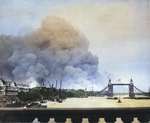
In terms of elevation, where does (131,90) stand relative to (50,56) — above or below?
below

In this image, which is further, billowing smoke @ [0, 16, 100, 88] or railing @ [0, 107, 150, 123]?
billowing smoke @ [0, 16, 100, 88]

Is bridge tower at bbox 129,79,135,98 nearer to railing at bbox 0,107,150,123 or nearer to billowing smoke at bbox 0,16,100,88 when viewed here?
billowing smoke at bbox 0,16,100,88

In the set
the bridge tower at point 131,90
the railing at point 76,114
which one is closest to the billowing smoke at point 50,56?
the bridge tower at point 131,90

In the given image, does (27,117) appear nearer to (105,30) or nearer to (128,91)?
(105,30)

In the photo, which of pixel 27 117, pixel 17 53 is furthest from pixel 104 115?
pixel 17 53

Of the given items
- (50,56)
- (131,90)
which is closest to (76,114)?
(50,56)

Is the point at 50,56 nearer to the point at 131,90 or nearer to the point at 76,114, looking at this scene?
the point at 131,90

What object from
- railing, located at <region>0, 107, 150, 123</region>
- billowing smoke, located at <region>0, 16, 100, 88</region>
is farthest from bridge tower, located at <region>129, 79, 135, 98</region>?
railing, located at <region>0, 107, 150, 123</region>
